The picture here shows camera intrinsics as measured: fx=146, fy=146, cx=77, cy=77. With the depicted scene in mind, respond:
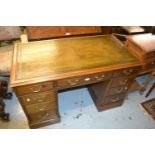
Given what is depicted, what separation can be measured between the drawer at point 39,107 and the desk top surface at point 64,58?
1.28 ft

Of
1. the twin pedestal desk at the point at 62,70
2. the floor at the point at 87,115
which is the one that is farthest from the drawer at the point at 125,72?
the floor at the point at 87,115

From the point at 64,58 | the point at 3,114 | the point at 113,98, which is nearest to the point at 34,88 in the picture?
the point at 64,58

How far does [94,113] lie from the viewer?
2.04 m

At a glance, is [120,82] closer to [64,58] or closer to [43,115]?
[64,58]

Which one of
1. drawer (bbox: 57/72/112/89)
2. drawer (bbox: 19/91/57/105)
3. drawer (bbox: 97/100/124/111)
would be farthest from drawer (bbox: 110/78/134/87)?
drawer (bbox: 19/91/57/105)

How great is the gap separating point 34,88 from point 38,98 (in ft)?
0.57

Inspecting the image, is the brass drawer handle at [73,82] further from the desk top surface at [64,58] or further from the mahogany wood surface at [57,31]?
the mahogany wood surface at [57,31]

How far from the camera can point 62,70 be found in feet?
4.32

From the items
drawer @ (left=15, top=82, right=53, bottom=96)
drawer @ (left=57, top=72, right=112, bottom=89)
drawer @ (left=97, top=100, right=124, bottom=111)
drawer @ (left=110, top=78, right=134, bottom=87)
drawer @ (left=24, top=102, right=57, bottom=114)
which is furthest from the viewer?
drawer @ (left=97, top=100, right=124, bottom=111)

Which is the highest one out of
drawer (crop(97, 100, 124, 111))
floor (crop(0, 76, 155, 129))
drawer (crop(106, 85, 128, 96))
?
drawer (crop(106, 85, 128, 96))

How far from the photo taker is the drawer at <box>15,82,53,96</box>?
4.05ft

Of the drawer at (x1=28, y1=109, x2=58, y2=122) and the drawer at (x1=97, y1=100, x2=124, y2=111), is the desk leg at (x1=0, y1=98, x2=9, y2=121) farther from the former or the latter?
the drawer at (x1=97, y1=100, x2=124, y2=111)

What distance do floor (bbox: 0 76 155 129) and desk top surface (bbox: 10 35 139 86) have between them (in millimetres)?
868
